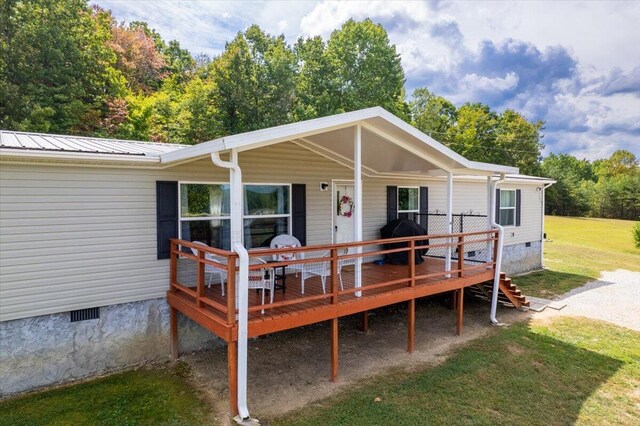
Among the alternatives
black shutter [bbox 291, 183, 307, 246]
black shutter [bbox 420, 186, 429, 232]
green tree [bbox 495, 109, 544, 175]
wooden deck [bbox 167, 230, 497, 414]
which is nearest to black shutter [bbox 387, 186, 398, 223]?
black shutter [bbox 420, 186, 429, 232]

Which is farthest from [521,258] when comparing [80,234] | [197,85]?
[197,85]

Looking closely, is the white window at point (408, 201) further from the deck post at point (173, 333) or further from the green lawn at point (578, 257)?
the deck post at point (173, 333)

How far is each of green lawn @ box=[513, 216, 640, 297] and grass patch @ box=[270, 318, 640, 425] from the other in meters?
4.32

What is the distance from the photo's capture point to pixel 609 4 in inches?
560

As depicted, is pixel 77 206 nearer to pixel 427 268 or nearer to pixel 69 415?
pixel 69 415

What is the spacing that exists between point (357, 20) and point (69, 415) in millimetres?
29390

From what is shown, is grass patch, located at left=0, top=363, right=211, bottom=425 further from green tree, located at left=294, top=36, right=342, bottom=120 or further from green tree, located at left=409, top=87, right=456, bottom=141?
green tree, located at left=409, top=87, right=456, bottom=141

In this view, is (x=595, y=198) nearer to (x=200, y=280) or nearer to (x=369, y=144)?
(x=369, y=144)

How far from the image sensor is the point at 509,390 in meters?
5.27

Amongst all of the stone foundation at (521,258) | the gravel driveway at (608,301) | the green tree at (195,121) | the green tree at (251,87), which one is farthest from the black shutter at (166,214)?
the green tree at (251,87)

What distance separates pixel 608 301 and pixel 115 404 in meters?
11.7

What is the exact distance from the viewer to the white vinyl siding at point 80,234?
500cm

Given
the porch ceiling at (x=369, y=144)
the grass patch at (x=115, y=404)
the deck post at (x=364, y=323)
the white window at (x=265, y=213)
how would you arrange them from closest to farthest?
the grass patch at (x=115, y=404) < the porch ceiling at (x=369, y=144) < the white window at (x=265, y=213) < the deck post at (x=364, y=323)

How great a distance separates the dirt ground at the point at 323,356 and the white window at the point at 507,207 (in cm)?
495
